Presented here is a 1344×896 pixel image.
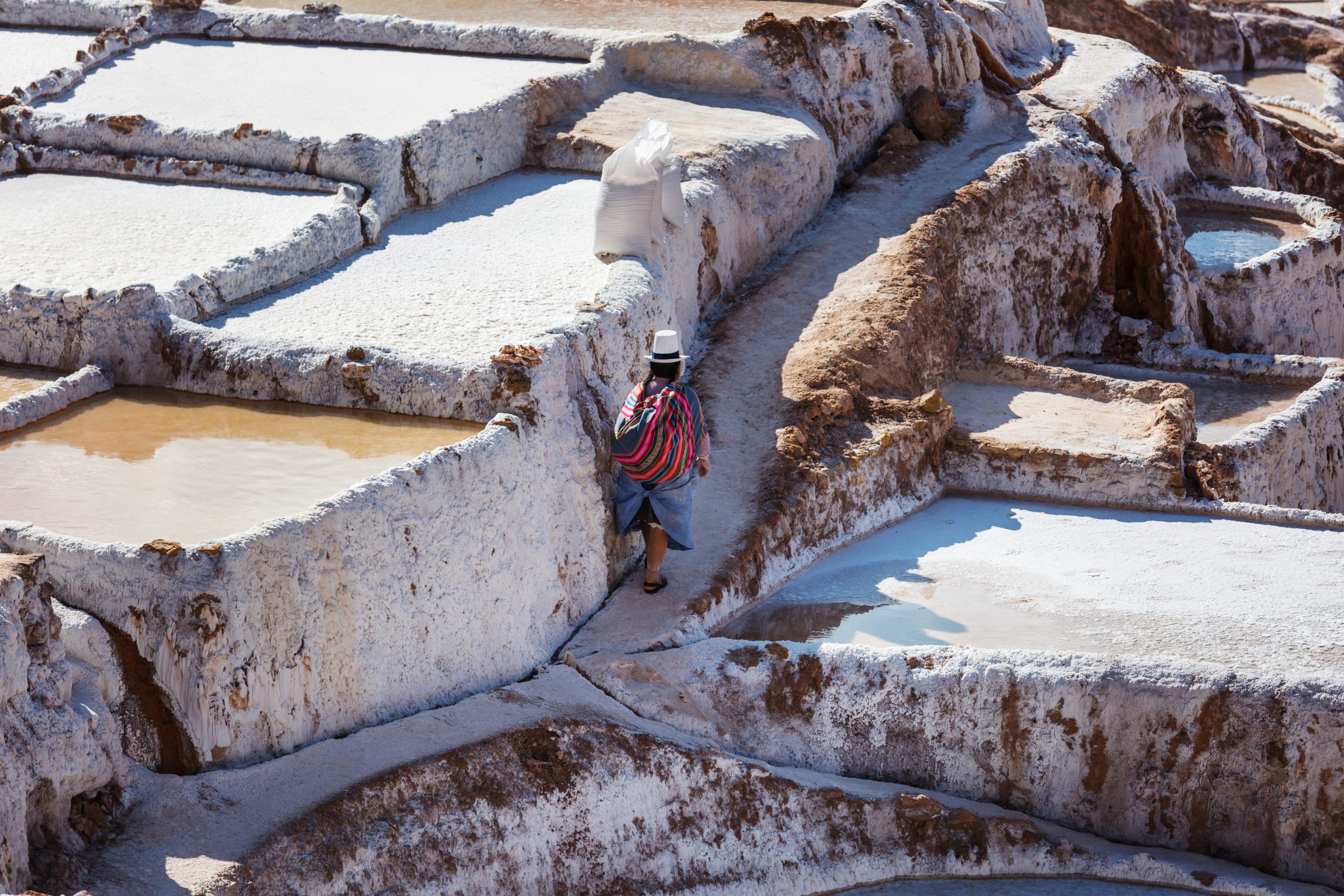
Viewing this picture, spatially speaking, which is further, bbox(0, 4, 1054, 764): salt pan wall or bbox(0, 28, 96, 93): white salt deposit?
bbox(0, 28, 96, 93): white salt deposit

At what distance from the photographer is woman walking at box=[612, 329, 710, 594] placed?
650cm

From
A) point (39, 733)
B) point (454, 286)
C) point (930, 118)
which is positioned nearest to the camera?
point (39, 733)

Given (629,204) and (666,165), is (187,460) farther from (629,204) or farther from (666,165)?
(666,165)

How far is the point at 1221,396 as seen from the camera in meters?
11.5

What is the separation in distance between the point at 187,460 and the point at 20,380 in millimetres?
1419

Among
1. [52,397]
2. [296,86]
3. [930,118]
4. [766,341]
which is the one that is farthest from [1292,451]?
[52,397]

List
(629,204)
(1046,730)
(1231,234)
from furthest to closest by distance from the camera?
1. (1231,234)
2. (629,204)
3. (1046,730)

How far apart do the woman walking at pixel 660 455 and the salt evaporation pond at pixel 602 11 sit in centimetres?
604

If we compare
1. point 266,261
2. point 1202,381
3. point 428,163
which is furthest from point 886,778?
point 1202,381

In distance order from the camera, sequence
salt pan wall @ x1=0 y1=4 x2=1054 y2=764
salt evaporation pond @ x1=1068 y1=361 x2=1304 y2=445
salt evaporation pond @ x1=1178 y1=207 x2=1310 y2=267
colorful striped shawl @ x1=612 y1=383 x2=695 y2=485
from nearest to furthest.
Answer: salt pan wall @ x1=0 y1=4 x2=1054 y2=764 → colorful striped shawl @ x1=612 y1=383 x2=695 y2=485 → salt evaporation pond @ x1=1068 y1=361 x2=1304 y2=445 → salt evaporation pond @ x1=1178 y1=207 x2=1310 y2=267

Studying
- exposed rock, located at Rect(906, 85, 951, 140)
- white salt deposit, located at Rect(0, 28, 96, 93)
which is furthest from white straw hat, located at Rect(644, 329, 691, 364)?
exposed rock, located at Rect(906, 85, 951, 140)

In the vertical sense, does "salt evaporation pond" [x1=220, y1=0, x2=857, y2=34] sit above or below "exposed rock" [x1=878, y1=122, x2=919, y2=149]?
above

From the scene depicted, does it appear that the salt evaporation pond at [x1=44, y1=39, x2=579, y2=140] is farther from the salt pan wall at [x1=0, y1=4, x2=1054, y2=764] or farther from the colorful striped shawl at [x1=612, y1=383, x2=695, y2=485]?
the colorful striped shawl at [x1=612, y1=383, x2=695, y2=485]

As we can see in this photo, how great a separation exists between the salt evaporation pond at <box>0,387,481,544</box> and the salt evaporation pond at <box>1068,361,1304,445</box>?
6374mm
